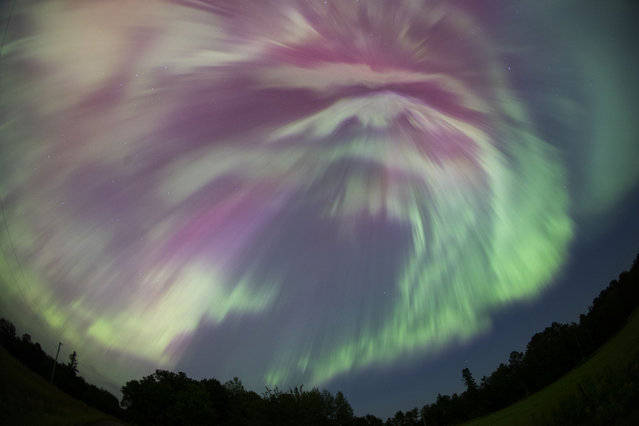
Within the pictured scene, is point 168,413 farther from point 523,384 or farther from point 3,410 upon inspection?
point 523,384

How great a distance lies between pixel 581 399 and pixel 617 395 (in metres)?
4.06

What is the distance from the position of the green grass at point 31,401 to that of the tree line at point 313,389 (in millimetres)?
1977

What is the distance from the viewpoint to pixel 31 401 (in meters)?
21.2

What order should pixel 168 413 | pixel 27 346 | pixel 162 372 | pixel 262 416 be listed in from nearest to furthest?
pixel 27 346 → pixel 262 416 → pixel 168 413 → pixel 162 372

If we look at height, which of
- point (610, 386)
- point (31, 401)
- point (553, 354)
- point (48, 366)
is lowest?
point (31, 401)

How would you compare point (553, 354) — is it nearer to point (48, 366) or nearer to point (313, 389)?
point (313, 389)

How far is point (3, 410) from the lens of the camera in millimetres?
18922

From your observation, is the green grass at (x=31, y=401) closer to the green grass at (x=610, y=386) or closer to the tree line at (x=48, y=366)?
the tree line at (x=48, y=366)

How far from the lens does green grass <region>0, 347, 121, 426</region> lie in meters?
19.5

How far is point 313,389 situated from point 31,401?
1131 inches

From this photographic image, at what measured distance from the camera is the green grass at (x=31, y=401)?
1947cm

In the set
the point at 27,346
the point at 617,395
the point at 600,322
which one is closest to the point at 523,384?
the point at 600,322

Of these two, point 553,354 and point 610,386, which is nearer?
point 610,386

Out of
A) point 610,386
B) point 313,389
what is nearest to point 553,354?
point 610,386
